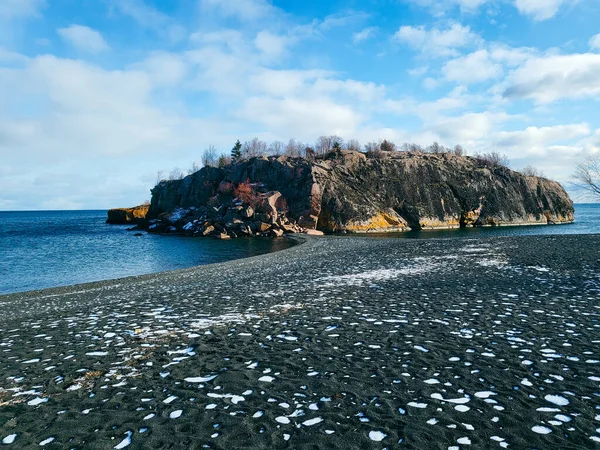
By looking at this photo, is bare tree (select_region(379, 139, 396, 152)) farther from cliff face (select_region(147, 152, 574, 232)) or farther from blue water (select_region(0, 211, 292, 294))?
blue water (select_region(0, 211, 292, 294))

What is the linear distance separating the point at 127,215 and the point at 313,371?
127013 mm

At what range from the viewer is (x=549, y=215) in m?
108

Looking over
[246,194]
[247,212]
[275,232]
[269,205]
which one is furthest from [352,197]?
[247,212]

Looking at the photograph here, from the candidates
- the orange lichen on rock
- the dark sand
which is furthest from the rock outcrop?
the dark sand

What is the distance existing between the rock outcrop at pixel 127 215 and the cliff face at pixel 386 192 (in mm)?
15729

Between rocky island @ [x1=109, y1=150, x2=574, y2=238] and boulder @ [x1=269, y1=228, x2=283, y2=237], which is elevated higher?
rocky island @ [x1=109, y1=150, x2=574, y2=238]

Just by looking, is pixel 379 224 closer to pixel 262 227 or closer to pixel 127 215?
pixel 262 227

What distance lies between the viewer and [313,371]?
795 centimetres

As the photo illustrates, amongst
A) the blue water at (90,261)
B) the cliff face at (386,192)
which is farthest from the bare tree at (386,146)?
the blue water at (90,261)

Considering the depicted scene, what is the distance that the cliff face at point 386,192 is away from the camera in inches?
3398

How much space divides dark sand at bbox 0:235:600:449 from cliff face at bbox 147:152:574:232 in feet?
226

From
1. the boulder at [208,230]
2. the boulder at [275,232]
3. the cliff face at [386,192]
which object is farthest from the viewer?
the cliff face at [386,192]

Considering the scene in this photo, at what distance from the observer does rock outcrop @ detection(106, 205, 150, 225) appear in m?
120

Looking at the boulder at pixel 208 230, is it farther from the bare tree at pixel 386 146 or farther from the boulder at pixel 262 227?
the bare tree at pixel 386 146
